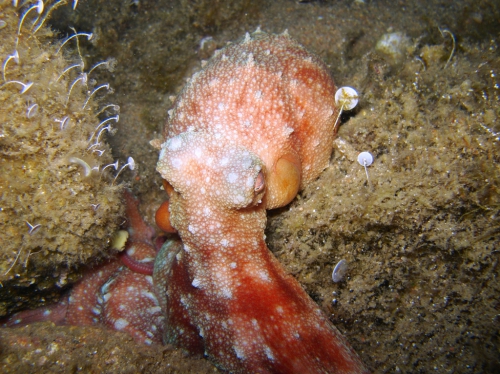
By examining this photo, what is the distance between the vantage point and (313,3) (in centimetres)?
541

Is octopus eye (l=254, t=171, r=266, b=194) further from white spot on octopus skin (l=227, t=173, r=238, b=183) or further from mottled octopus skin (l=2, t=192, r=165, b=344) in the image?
mottled octopus skin (l=2, t=192, r=165, b=344)

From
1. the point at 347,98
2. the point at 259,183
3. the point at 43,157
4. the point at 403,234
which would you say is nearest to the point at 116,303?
the point at 43,157

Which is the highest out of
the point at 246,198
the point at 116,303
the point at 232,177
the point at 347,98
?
the point at 347,98

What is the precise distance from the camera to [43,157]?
2.85 m

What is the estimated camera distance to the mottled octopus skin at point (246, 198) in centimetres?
290

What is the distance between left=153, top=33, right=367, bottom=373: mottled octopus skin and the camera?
2.90m

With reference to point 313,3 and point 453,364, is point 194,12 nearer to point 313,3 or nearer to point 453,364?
point 313,3

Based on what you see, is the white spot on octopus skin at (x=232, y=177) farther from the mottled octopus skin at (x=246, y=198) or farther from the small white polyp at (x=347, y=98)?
the small white polyp at (x=347, y=98)

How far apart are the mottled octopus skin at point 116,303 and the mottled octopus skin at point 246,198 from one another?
→ 71 centimetres

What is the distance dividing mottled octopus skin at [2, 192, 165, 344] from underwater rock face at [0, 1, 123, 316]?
2.39 feet

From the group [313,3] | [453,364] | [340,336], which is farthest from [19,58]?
[453,364]

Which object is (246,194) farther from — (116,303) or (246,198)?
(116,303)

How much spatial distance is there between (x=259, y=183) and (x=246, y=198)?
19 cm

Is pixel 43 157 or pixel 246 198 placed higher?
pixel 43 157
